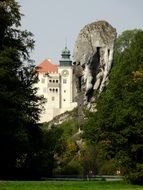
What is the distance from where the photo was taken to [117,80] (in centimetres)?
3853

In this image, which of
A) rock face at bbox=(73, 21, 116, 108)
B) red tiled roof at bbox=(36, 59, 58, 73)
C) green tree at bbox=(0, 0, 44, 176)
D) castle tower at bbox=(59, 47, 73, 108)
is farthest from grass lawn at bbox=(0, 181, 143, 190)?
red tiled roof at bbox=(36, 59, 58, 73)

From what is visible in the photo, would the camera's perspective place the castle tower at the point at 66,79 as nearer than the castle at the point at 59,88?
No

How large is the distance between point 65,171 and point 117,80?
2621 cm

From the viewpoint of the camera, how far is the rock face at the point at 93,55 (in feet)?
413

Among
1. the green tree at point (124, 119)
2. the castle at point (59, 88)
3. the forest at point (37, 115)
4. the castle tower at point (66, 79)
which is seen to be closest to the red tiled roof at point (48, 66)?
the castle at point (59, 88)

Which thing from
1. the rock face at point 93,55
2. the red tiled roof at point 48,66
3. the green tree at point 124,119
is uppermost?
the red tiled roof at point 48,66

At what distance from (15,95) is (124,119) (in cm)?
639

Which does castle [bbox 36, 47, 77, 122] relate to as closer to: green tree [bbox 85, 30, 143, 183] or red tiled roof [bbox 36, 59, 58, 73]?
red tiled roof [bbox 36, 59, 58, 73]

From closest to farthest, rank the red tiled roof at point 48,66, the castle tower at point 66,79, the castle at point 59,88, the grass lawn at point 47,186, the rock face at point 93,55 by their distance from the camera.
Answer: the grass lawn at point 47,186 < the rock face at point 93,55 < the castle at point 59,88 < the castle tower at point 66,79 < the red tiled roof at point 48,66

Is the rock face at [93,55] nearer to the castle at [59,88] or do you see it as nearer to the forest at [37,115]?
the castle at [59,88]

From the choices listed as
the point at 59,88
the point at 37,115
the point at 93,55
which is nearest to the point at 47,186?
the point at 37,115

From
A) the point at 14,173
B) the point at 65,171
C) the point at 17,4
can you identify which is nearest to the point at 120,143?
the point at 14,173

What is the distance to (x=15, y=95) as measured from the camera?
3516 centimetres

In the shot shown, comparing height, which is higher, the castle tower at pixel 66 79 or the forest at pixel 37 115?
the castle tower at pixel 66 79
